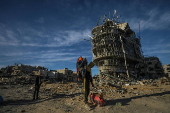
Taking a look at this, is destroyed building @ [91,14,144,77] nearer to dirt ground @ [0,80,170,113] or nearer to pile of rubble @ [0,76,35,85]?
pile of rubble @ [0,76,35,85]

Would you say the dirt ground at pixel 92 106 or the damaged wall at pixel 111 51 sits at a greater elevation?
the damaged wall at pixel 111 51

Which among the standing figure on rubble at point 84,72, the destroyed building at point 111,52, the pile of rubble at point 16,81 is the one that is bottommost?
the pile of rubble at point 16,81

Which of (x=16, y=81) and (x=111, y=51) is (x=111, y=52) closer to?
(x=111, y=51)

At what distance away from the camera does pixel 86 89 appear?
4414 mm

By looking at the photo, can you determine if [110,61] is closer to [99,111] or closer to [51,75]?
[51,75]

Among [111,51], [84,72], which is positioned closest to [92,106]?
[84,72]

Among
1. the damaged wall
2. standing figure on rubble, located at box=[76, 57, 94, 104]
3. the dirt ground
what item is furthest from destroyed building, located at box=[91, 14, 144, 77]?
standing figure on rubble, located at box=[76, 57, 94, 104]

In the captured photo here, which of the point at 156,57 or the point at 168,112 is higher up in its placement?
the point at 156,57

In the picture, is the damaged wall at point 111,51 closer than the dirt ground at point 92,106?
No

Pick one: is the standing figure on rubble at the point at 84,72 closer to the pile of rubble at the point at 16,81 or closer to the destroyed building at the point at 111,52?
the pile of rubble at the point at 16,81

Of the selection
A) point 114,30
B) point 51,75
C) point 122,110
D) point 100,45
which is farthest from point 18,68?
point 122,110

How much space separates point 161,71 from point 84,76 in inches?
2529

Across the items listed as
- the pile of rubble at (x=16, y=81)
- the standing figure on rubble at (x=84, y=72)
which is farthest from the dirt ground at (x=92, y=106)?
the pile of rubble at (x=16, y=81)

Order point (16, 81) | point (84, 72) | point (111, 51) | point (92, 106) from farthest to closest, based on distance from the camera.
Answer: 1. point (111, 51)
2. point (16, 81)
3. point (84, 72)
4. point (92, 106)
